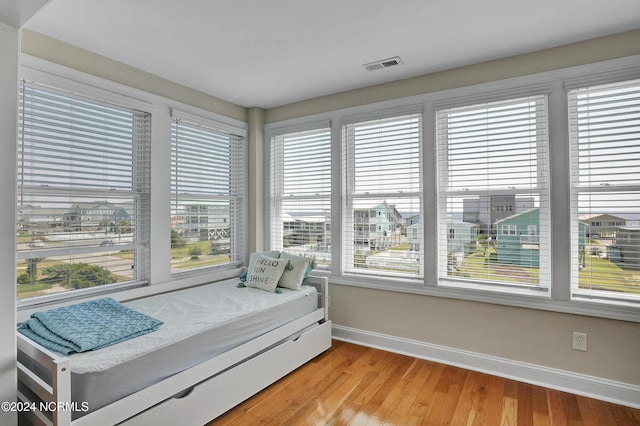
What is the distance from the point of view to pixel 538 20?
2195 millimetres

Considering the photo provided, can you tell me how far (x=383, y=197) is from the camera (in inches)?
131

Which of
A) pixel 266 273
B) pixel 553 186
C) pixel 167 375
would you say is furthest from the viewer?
pixel 266 273

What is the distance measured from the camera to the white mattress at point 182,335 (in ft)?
5.38

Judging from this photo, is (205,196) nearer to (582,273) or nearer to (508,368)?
(508,368)

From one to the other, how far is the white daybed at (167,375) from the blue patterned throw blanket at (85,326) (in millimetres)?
65

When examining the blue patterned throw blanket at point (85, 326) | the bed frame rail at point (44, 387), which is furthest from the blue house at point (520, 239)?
the bed frame rail at point (44, 387)

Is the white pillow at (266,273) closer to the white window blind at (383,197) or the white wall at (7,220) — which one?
the white window blind at (383,197)

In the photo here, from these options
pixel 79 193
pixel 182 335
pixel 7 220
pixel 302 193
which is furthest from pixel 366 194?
pixel 7 220

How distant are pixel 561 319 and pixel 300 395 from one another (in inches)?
78.7

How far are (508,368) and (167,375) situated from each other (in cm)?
249

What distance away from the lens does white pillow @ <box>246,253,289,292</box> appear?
3137 millimetres

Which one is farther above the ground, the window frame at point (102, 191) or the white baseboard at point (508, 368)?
the window frame at point (102, 191)

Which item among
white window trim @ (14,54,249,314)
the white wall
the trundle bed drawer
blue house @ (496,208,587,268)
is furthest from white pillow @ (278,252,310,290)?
the white wall

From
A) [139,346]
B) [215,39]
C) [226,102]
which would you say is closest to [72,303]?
[139,346]
